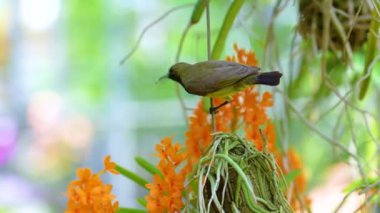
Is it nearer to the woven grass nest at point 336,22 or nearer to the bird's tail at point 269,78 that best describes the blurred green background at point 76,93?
the woven grass nest at point 336,22

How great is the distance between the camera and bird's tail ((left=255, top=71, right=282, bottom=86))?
447mm

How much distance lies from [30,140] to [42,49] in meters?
0.49

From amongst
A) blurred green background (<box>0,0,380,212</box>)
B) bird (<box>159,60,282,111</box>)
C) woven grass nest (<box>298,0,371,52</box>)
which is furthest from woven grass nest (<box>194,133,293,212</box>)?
blurred green background (<box>0,0,380,212</box>)

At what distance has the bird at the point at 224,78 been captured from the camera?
0.45 m

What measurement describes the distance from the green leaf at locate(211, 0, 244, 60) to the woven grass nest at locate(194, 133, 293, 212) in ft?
0.43

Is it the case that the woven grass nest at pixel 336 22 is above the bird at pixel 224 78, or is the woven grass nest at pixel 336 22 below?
above

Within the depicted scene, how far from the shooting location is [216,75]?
1.48ft

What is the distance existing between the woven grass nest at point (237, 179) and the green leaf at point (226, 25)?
0.13 metres

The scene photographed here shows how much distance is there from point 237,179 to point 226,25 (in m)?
0.17

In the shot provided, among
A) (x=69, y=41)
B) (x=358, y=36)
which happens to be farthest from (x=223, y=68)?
(x=69, y=41)

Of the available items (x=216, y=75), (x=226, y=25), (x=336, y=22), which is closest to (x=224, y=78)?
(x=216, y=75)

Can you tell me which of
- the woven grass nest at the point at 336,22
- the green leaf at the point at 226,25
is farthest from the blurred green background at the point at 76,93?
the green leaf at the point at 226,25

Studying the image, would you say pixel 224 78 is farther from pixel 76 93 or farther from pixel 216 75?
Answer: pixel 76 93

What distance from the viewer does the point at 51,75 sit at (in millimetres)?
3170
